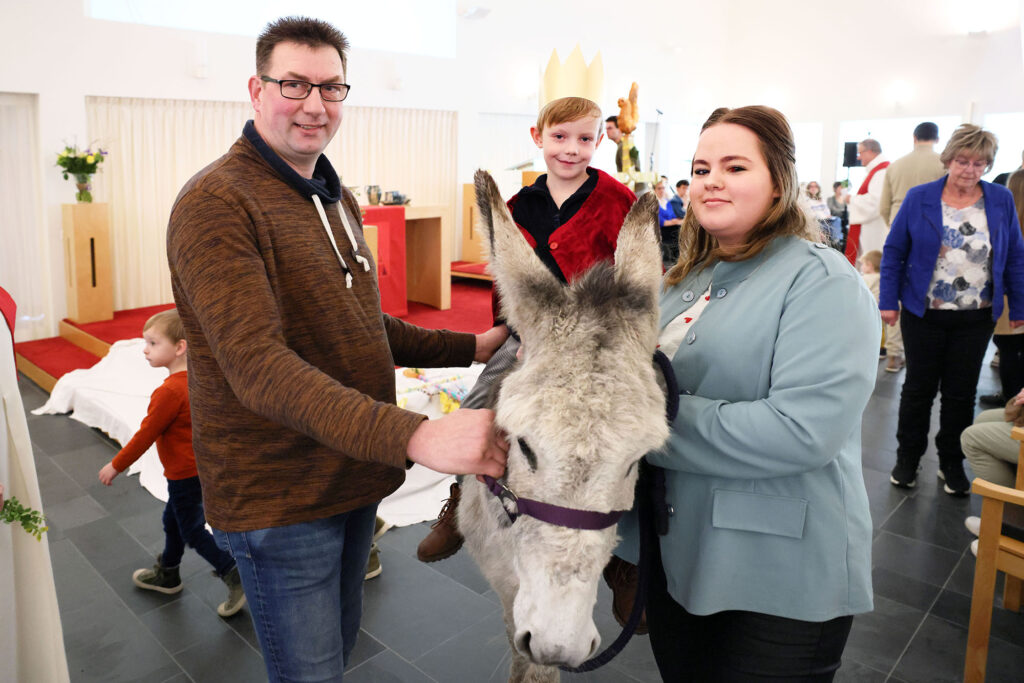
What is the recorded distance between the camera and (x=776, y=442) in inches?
52.4

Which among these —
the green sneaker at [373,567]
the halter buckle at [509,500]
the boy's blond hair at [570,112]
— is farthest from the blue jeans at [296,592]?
the green sneaker at [373,567]

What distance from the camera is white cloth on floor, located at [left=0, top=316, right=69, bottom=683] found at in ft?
5.94

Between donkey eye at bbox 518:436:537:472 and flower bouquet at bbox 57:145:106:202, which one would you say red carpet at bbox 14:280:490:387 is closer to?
flower bouquet at bbox 57:145:106:202

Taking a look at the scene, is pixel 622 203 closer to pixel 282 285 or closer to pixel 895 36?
pixel 282 285

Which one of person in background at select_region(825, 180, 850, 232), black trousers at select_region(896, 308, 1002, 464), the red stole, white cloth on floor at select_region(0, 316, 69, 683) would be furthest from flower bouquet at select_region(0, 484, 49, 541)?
person in background at select_region(825, 180, 850, 232)

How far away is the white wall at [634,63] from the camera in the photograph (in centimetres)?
802

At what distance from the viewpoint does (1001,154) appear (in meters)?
14.3

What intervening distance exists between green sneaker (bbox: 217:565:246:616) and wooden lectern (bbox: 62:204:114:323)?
628cm

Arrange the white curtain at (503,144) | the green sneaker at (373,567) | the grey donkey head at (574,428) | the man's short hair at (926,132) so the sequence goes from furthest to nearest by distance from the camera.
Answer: the white curtain at (503,144), the man's short hair at (926,132), the green sneaker at (373,567), the grey donkey head at (574,428)

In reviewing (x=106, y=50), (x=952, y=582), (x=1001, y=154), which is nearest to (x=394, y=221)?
(x=106, y=50)

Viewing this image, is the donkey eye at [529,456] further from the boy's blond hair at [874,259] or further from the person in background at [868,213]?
the person in background at [868,213]

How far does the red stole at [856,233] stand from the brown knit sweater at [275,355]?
8759 mm

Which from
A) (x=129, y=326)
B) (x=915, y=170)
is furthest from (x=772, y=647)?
(x=129, y=326)

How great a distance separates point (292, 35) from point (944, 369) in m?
4.23
